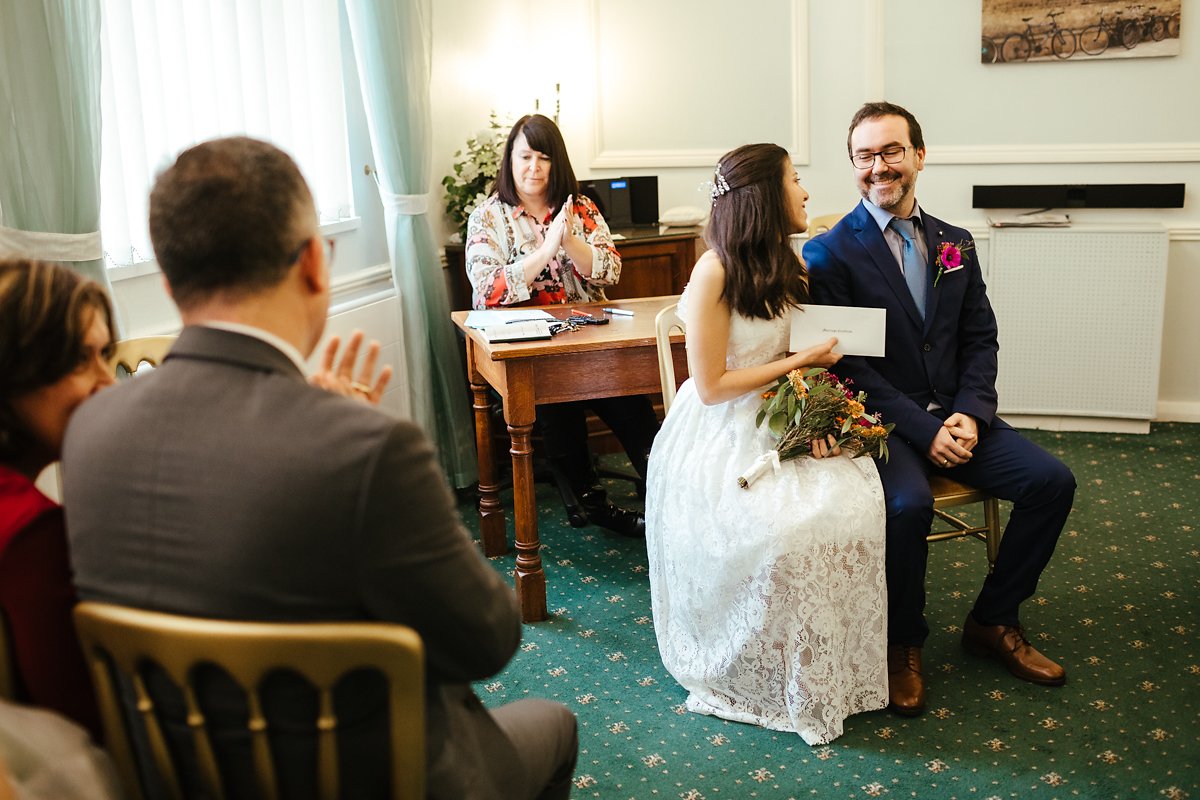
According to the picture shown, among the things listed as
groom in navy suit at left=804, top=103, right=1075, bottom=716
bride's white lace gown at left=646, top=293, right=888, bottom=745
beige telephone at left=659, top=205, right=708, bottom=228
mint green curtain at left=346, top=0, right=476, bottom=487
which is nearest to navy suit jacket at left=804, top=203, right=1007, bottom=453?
groom in navy suit at left=804, top=103, right=1075, bottom=716

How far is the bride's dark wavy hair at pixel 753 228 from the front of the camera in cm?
271

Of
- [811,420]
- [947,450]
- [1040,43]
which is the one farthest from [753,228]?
[1040,43]

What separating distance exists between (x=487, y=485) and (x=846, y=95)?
2.59 m

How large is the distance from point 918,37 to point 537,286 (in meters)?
2.23

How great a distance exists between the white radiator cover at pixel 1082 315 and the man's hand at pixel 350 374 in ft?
13.0

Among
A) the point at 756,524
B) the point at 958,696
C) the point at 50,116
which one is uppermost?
the point at 50,116

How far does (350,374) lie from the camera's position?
1551 mm

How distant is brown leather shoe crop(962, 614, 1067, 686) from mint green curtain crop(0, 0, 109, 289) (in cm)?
235

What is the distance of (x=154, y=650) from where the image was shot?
3.78ft

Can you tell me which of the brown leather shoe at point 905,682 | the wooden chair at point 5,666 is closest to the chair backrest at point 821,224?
the brown leather shoe at point 905,682

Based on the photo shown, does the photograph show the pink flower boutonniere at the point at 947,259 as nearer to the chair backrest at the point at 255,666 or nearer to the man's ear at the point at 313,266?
the man's ear at the point at 313,266

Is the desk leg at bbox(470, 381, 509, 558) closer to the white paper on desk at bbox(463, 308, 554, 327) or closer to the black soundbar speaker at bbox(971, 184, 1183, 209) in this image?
the white paper on desk at bbox(463, 308, 554, 327)

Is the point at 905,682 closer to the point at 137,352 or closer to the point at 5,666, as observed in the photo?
the point at 137,352

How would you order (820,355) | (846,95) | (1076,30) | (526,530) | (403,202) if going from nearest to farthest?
(820,355) → (526,530) → (403,202) → (1076,30) → (846,95)
